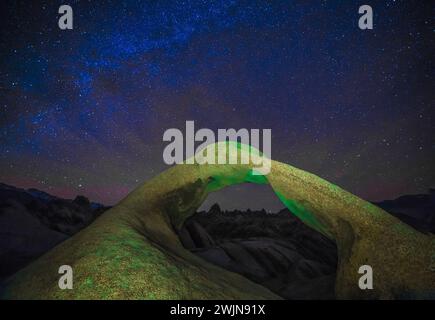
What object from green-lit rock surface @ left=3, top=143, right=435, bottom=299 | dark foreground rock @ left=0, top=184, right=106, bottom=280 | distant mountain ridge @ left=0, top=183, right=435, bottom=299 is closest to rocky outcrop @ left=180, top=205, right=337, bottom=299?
distant mountain ridge @ left=0, top=183, right=435, bottom=299

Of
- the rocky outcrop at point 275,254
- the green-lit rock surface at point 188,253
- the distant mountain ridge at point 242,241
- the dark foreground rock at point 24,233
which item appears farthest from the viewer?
the distant mountain ridge at point 242,241

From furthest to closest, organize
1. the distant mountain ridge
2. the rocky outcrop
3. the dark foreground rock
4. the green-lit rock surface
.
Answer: the distant mountain ridge < the dark foreground rock < the rocky outcrop < the green-lit rock surface

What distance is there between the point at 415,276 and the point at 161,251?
5202 mm

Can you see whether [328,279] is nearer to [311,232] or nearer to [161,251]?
[161,251]

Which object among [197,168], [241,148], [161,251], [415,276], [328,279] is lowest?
[328,279]

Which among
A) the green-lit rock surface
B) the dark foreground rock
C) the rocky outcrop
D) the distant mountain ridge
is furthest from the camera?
the distant mountain ridge

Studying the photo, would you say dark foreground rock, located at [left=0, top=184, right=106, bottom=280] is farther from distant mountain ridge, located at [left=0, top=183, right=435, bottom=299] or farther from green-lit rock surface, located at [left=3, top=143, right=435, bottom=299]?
green-lit rock surface, located at [left=3, top=143, right=435, bottom=299]

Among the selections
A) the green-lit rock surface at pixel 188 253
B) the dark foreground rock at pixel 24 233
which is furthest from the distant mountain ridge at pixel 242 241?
the green-lit rock surface at pixel 188 253

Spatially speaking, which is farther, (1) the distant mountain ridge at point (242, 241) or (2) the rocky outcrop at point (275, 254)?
(1) the distant mountain ridge at point (242, 241)

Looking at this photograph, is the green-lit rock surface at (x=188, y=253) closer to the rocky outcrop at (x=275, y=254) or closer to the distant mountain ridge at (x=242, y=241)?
the rocky outcrop at (x=275, y=254)

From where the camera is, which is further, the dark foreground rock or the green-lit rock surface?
the dark foreground rock

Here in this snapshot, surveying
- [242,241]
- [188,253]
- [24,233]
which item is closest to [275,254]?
[242,241]

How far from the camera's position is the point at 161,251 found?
4.38m
